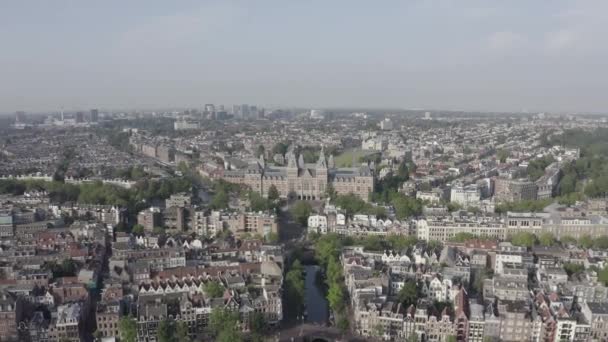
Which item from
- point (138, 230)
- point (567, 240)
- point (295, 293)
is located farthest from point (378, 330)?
point (138, 230)

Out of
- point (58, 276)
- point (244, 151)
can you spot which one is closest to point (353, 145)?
point (244, 151)

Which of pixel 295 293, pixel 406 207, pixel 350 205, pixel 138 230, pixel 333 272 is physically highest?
pixel 406 207

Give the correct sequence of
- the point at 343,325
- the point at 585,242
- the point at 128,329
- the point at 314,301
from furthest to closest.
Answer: the point at 585,242 → the point at 314,301 → the point at 343,325 → the point at 128,329

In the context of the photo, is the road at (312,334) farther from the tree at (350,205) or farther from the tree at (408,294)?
the tree at (350,205)

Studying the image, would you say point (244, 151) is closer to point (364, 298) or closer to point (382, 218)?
point (382, 218)

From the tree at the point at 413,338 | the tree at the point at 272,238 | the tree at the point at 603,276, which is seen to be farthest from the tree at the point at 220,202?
the tree at the point at 603,276

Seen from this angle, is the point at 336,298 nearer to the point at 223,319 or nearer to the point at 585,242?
the point at 223,319
